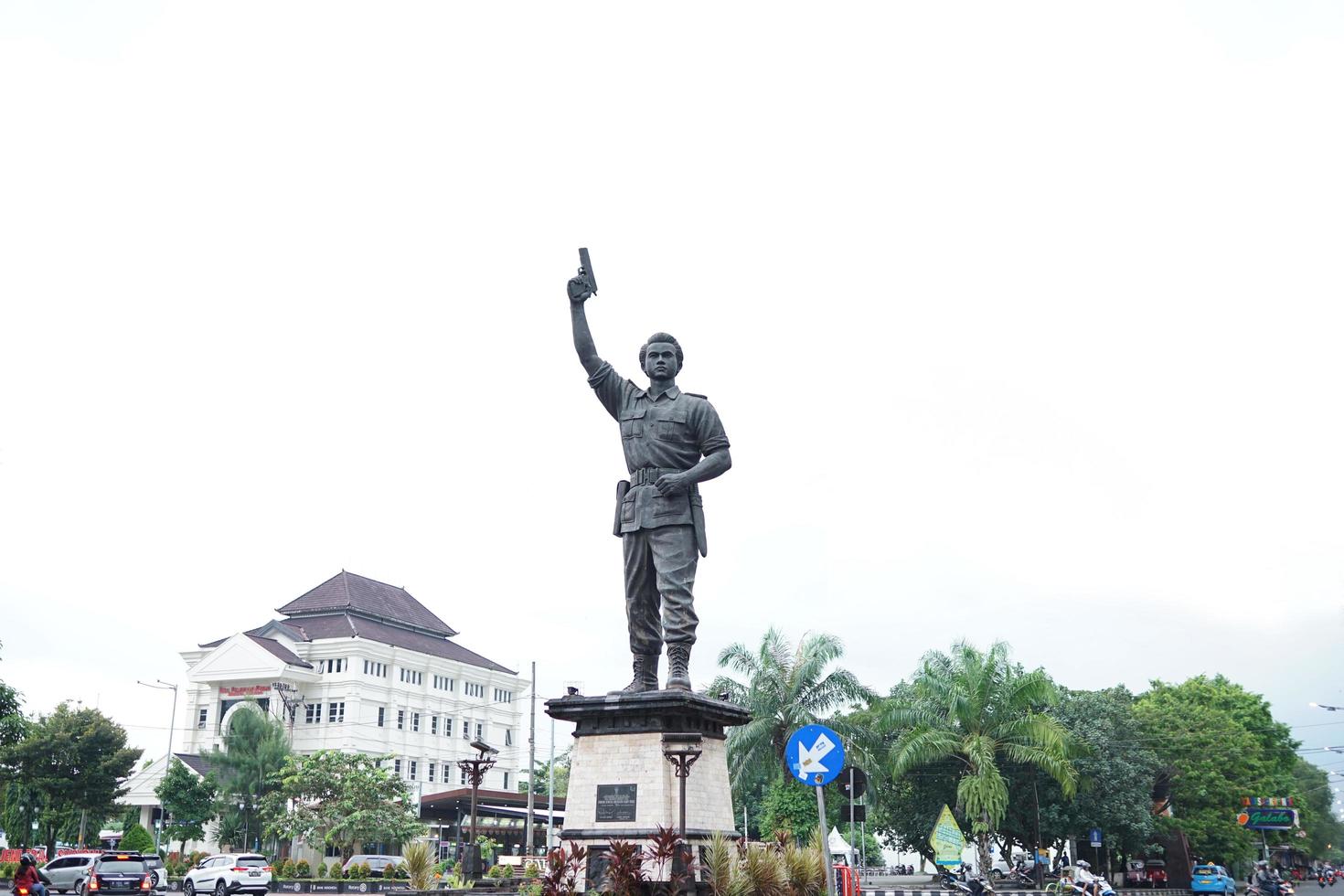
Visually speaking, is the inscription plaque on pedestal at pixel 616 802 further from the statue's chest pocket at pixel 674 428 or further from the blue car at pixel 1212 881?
the blue car at pixel 1212 881

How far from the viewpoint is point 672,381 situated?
1246cm

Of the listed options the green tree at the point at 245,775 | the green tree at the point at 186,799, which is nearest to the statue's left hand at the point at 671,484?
the green tree at the point at 245,775

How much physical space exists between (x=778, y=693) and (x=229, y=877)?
1639 cm

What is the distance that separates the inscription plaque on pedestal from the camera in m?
11.0

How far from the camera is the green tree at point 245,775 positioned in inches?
1836

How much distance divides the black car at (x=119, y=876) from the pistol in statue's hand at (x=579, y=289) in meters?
21.8

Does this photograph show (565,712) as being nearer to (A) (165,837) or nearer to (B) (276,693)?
(A) (165,837)

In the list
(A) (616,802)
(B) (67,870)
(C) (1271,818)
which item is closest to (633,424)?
(A) (616,802)

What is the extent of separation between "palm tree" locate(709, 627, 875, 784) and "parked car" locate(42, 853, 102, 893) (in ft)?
58.1

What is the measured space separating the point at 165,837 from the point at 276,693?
400 inches

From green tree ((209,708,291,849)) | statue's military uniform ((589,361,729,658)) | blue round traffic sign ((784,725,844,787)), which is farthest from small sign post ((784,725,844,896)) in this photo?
green tree ((209,708,291,849))

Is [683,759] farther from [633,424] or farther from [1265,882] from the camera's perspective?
[1265,882]

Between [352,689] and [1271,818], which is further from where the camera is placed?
[352,689]

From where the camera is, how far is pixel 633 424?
12289 millimetres
